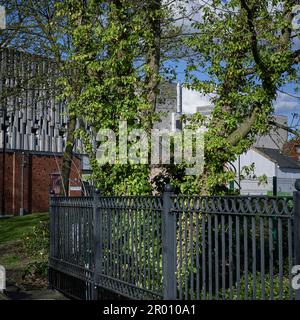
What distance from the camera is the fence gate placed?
612cm

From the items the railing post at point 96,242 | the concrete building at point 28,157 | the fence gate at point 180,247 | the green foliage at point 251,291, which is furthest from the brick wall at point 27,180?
the green foliage at point 251,291

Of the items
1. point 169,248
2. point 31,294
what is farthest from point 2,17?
point 169,248

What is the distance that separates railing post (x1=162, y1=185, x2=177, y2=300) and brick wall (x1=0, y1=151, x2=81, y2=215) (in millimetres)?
31194

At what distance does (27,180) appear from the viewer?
4125 centimetres

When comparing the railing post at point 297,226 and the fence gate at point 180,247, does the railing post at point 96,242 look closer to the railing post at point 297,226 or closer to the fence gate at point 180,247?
the fence gate at point 180,247

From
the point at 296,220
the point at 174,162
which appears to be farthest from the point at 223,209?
the point at 174,162

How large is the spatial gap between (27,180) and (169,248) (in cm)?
3460

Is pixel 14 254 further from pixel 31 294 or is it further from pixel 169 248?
pixel 169 248

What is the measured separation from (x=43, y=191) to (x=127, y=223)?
1353 inches

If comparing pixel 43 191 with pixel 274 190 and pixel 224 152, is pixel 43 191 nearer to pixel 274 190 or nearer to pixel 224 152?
pixel 274 190

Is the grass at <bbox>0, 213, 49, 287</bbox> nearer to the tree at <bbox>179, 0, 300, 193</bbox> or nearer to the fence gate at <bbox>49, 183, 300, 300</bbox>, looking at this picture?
the fence gate at <bbox>49, 183, 300, 300</bbox>

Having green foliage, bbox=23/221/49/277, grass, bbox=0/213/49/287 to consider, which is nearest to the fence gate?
green foliage, bbox=23/221/49/277

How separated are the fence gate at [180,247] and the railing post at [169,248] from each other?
0.01m
